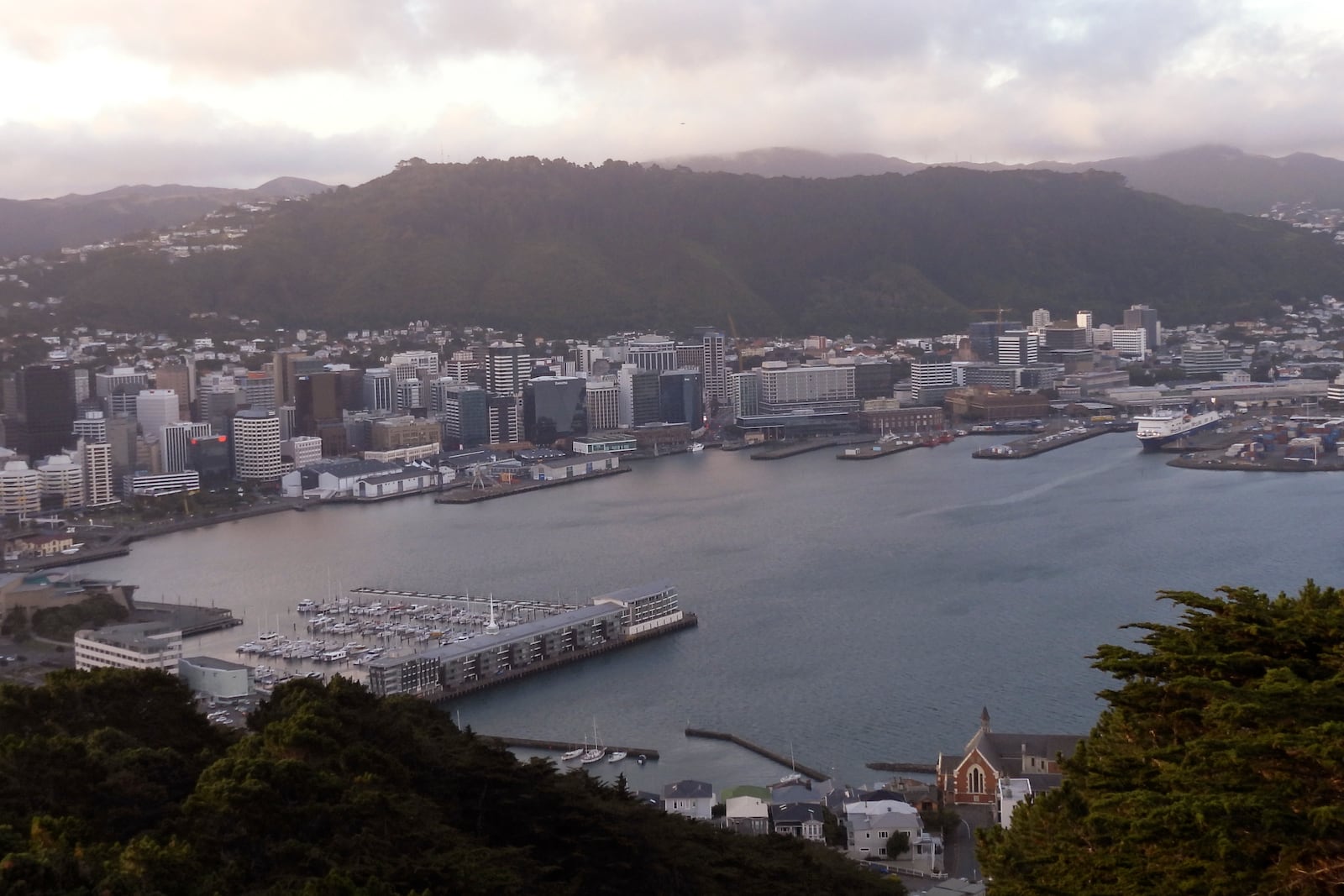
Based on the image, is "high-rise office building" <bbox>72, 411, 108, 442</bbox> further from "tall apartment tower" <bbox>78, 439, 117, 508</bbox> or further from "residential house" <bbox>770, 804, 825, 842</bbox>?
"residential house" <bbox>770, 804, 825, 842</bbox>

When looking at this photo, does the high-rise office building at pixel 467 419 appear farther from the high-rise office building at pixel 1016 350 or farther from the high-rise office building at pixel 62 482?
the high-rise office building at pixel 1016 350

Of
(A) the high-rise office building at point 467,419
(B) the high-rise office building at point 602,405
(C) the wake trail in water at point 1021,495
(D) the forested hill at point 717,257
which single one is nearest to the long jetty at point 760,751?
(C) the wake trail in water at point 1021,495

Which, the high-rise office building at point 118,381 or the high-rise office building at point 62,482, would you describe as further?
the high-rise office building at point 118,381

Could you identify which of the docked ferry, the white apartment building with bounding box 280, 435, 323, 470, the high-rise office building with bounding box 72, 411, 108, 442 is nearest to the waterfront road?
the white apartment building with bounding box 280, 435, 323, 470

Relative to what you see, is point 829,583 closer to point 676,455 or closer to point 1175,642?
point 1175,642

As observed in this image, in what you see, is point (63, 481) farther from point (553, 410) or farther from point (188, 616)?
point (553, 410)

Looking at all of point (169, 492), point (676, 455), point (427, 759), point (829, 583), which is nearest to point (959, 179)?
point (676, 455)
